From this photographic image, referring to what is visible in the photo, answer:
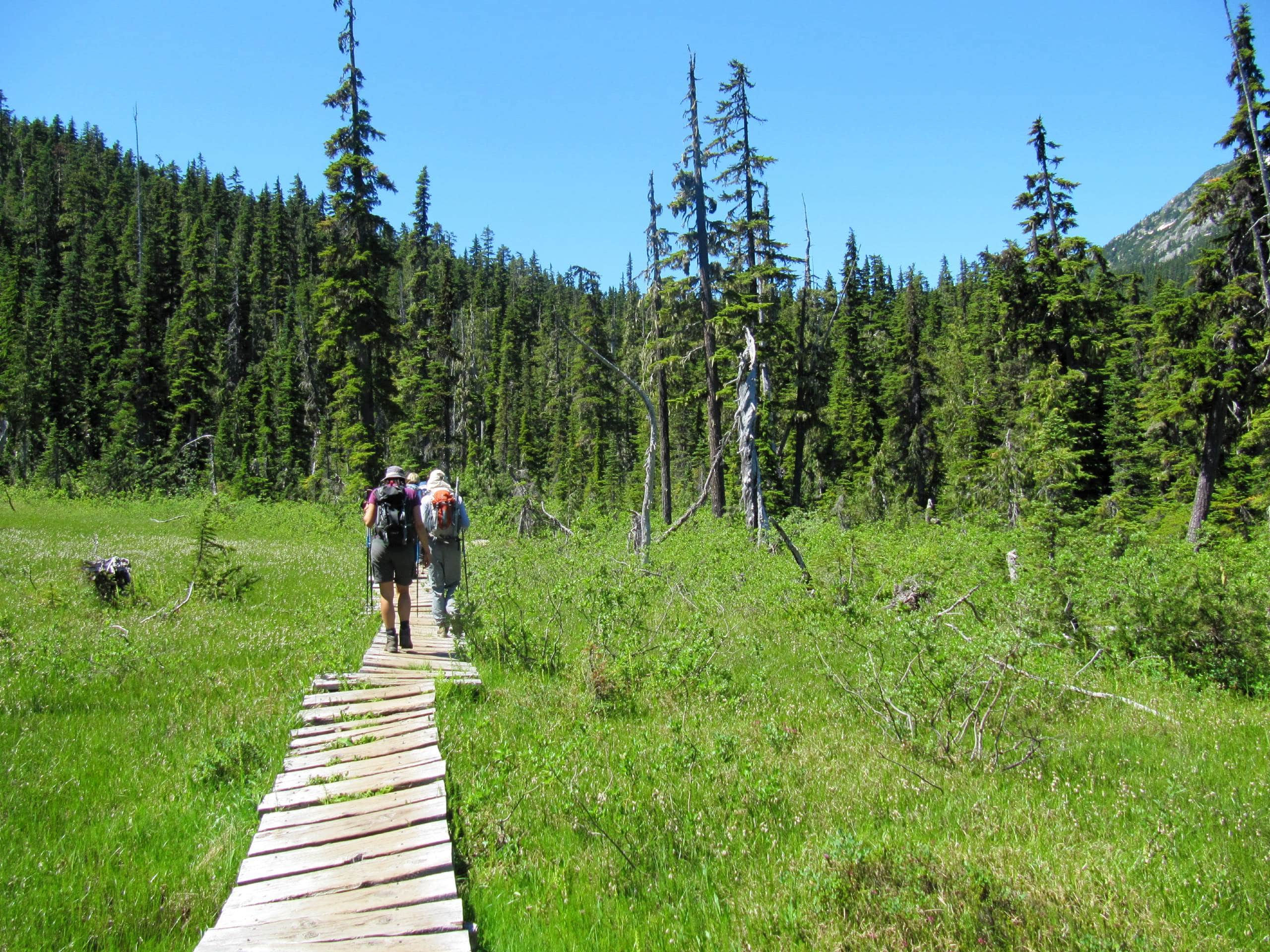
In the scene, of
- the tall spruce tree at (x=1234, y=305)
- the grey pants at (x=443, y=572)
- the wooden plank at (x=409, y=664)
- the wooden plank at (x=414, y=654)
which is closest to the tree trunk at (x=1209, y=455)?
the tall spruce tree at (x=1234, y=305)

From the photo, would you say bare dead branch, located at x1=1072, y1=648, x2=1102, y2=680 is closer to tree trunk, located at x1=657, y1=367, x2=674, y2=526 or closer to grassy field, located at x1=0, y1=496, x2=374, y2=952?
grassy field, located at x1=0, y1=496, x2=374, y2=952

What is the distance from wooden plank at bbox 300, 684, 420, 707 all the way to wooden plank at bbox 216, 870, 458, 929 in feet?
10.6

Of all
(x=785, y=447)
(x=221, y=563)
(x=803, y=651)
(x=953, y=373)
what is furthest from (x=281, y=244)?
(x=803, y=651)

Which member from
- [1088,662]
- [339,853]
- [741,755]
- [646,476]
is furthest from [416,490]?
[1088,662]

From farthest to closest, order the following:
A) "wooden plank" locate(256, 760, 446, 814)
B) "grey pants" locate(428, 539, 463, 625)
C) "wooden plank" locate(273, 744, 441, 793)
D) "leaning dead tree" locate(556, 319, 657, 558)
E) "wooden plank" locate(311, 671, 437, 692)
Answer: "leaning dead tree" locate(556, 319, 657, 558) → "grey pants" locate(428, 539, 463, 625) → "wooden plank" locate(311, 671, 437, 692) → "wooden plank" locate(273, 744, 441, 793) → "wooden plank" locate(256, 760, 446, 814)

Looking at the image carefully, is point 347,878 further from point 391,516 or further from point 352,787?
point 391,516

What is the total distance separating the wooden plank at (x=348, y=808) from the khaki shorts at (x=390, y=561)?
405cm

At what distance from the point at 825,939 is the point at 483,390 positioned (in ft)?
261

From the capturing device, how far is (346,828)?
13.9 feet

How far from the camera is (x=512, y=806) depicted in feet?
15.4

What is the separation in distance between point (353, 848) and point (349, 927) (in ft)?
2.48

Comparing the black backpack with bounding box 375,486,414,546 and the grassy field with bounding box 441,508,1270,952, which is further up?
the black backpack with bounding box 375,486,414,546

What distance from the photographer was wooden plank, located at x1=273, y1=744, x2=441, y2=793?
15.9 ft

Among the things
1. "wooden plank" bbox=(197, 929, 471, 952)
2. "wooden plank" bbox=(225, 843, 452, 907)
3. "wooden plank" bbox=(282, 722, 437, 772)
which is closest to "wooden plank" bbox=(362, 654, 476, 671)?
"wooden plank" bbox=(282, 722, 437, 772)
